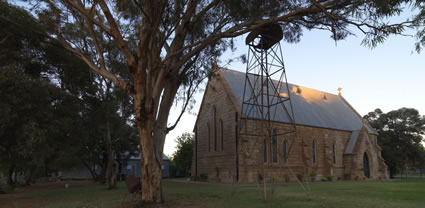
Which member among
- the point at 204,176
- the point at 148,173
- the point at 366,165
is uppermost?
the point at 148,173

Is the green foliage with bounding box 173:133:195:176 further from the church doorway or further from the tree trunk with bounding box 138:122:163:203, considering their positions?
the tree trunk with bounding box 138:122:163:203

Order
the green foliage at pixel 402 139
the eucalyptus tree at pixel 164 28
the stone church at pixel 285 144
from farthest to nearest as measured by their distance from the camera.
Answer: the green foliage at pixel 402 139, the stone church at pixel 285 144, the eucalyptus tree at pixel 164 28

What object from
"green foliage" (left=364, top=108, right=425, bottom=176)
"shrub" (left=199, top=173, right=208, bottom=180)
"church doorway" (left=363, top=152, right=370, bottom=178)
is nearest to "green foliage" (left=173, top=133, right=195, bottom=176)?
"shrub" (left=199, top=173, right=208, bottom=180)

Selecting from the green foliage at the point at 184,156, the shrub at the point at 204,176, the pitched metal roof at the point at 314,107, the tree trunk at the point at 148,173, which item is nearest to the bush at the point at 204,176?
the shrub at the point at 204,176

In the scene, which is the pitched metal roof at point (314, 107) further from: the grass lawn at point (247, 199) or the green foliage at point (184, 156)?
the green foliage at point (184, 156)

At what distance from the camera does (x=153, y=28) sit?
1199cm

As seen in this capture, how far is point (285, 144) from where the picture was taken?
103ft

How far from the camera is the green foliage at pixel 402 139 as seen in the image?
137 ft

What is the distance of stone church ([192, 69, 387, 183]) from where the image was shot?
2794cm

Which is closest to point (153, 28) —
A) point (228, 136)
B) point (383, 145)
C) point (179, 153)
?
point (228, 136)

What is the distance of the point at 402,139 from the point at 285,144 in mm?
22068

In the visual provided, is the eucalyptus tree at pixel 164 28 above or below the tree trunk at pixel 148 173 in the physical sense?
above

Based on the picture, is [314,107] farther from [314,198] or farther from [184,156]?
[314,198]

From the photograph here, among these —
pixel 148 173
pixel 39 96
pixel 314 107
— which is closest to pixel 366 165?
pixel 314 107
